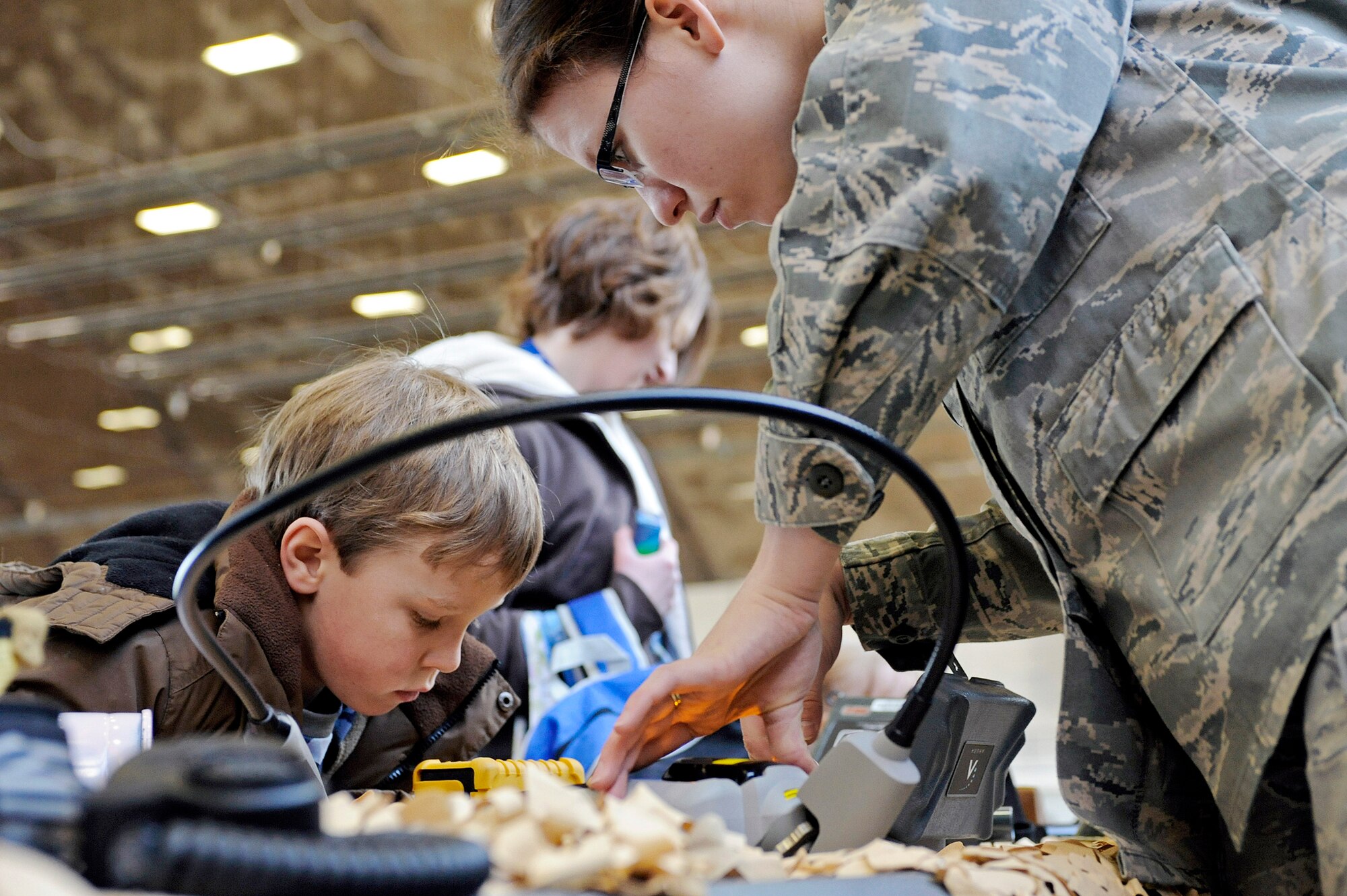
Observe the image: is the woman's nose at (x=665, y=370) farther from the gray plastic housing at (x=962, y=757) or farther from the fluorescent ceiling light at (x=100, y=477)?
the fluorescent ceiling light at (x=100, y=477)

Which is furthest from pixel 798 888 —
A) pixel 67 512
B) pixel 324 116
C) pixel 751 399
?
pixel 67 512

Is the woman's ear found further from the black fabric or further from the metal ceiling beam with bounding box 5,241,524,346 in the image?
the metal ceiling beam with bounding box 5,241,524,346

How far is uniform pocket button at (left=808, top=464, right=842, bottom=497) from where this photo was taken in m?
0.60

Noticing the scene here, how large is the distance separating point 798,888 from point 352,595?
0.70 m

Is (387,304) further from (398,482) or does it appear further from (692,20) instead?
(692,20)

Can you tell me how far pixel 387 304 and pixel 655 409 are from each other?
216 inches

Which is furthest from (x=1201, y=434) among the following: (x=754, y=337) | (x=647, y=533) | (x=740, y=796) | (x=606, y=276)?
(x=754, y=337)

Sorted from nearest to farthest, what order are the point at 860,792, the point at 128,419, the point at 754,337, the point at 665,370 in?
the point at 860,792, the point at 665,370, the point at 754,337, the point at 128,419

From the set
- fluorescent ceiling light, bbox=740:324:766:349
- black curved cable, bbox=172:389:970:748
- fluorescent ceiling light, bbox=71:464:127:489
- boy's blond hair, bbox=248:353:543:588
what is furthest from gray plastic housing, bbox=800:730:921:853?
fluorescent ceiling light, bbox=71:464:127:489

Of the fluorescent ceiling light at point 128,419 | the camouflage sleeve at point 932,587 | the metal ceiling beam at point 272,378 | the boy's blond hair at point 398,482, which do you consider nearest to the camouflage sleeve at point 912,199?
the camouflage sleeve at point 932,587

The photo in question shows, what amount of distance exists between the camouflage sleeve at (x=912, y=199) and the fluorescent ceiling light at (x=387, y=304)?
5.16 metres

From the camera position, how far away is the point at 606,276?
1.72 m

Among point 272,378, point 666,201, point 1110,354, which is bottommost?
point 1110,354

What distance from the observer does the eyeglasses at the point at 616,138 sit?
72 cm
